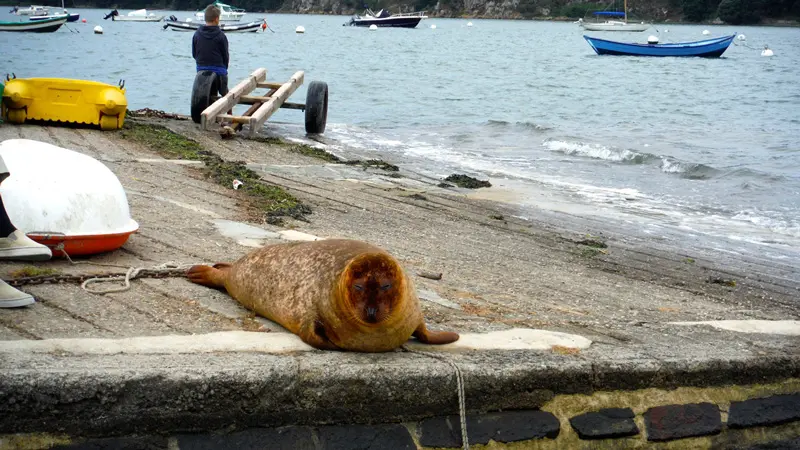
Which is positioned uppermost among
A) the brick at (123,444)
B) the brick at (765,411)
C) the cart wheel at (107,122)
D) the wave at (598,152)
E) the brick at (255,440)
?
the cart wheel at (107,122)

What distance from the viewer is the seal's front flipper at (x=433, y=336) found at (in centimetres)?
441

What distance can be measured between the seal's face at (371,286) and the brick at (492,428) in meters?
0.55

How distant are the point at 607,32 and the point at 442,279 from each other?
335 ft

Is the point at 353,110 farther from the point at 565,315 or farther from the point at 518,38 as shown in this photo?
the point at 518,38

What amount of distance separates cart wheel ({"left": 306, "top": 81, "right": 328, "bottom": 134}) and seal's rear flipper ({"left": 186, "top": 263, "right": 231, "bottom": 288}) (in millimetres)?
11188

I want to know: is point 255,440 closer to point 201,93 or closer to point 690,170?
point 201,93

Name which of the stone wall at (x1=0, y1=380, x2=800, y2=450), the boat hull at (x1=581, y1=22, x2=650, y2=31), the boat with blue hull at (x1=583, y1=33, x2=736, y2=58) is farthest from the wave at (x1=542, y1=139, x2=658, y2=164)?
the boat hull at (x1=581, y1=22, x2=650, y2=31)

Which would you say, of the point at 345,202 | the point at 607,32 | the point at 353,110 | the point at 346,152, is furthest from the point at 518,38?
the point at 345,202

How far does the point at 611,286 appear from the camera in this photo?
7.01 meters

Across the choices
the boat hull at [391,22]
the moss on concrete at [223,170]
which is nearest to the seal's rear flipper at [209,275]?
the moss on concrete at [223,170]

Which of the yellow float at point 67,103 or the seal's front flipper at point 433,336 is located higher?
the yellow float at point 67,103

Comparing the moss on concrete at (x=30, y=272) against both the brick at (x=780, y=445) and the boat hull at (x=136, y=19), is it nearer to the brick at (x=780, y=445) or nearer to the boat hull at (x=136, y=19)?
A: the brick at (x=780, y=445)

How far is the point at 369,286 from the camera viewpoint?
4031 mm

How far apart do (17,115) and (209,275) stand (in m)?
7.86
